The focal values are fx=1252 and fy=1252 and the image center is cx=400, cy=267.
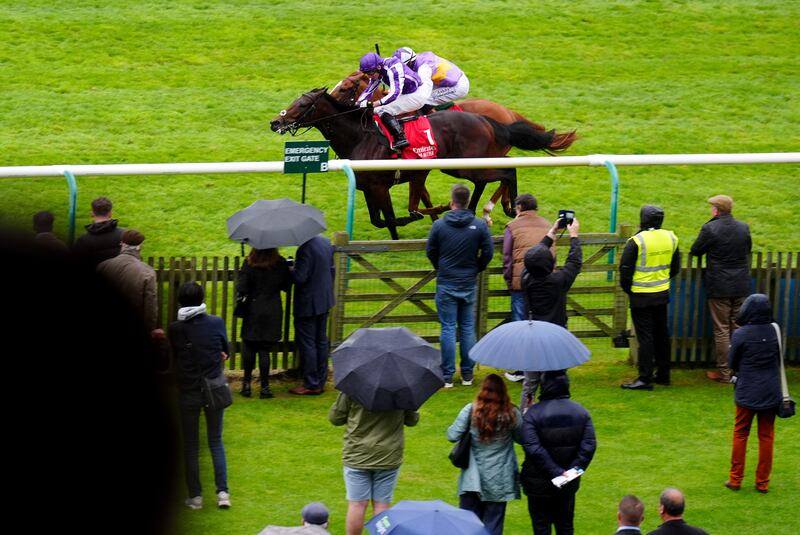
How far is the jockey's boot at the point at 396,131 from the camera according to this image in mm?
14586

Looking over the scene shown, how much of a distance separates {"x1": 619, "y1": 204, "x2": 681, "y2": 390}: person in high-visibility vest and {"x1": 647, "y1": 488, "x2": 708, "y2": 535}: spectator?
→ 4.66 meters

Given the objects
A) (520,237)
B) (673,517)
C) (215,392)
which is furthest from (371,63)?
(673,517)

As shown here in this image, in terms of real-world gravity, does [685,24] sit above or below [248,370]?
above

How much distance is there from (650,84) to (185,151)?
8.18m

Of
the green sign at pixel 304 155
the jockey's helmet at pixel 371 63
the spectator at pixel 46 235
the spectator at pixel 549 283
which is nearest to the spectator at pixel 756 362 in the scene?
the spectator at pixel 549 283

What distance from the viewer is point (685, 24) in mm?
23594

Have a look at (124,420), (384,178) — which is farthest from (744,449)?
(124,420)

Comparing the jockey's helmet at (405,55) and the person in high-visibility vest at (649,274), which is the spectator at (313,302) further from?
the jockey's helmet at (405,55)

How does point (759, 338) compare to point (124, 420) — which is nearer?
point (124, 420)

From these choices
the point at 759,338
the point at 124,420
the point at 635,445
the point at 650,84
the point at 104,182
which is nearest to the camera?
the point at 124,420

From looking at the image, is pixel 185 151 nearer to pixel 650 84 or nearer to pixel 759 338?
pixel 650 84

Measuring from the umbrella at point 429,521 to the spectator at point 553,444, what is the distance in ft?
4.80

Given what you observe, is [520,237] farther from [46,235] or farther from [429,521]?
[46,235]

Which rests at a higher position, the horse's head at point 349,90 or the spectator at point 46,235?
the horse's head at point 349,90
